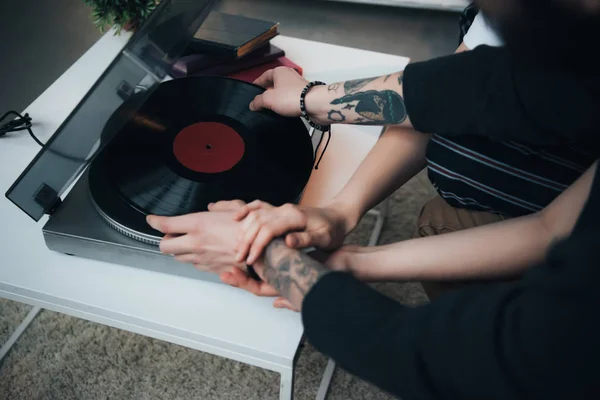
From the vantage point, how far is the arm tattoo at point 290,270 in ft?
2.29

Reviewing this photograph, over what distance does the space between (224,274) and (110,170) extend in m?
0.24

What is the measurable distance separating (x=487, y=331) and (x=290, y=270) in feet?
0.87

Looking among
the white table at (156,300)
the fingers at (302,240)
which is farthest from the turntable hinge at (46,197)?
the fingers at (302,240)

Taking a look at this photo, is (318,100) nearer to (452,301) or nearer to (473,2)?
(473,2)

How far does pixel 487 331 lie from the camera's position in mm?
532

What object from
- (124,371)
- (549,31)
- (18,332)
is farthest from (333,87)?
(18,332)

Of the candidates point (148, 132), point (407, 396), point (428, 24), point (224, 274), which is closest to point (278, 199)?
point (224, 274)

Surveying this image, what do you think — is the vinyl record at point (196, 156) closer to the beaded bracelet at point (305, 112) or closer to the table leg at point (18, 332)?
the beaded bracelet at point (305, 112)

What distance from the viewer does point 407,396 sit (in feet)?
1.84

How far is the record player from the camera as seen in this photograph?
2.51ft

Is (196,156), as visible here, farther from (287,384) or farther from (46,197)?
(287,384)

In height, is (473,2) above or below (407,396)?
above

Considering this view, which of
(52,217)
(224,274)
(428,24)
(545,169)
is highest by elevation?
(52,217)

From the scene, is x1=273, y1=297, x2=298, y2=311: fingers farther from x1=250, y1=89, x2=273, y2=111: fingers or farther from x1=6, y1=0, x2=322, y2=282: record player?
x1=250, y1=89, x2=273, y2=111: fingers
